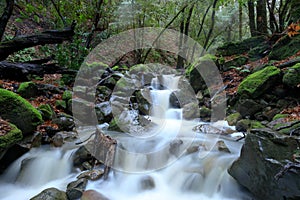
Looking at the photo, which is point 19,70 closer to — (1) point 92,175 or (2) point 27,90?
(2) point 27,90

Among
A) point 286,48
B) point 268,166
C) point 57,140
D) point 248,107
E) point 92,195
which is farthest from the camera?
point 286,48

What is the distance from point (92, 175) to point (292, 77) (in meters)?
5.12

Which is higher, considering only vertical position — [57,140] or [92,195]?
[57,140]

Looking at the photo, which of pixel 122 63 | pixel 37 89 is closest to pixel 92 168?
pixel 37 89

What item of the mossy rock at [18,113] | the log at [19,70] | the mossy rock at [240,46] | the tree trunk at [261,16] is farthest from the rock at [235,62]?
the mossy rock at [18,113]

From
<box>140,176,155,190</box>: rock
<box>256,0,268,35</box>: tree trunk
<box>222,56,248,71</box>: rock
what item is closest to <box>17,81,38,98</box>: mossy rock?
<box>140,176,155,190</box>: rock

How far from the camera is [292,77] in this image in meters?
5.69

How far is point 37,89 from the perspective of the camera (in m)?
7.29

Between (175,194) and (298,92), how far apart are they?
13.5 feet

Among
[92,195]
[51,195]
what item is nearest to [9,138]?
[51,195]

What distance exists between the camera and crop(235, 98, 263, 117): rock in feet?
20.2

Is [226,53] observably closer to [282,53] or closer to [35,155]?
[282,53]

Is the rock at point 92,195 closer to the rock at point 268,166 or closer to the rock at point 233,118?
the rock at point 268,166

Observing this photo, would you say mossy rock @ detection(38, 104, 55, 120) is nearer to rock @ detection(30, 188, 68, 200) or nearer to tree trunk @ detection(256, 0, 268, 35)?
rock @ detection(30, 188, 68, 200)
